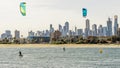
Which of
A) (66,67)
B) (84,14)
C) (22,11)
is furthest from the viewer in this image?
(84,14)

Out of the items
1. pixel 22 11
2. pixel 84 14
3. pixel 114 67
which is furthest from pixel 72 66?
pixel 84 14

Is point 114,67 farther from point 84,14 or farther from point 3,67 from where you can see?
point 84,14

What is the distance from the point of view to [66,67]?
66438mm

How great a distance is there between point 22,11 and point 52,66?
58.0ft

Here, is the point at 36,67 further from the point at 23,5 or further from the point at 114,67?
the point at 23,5

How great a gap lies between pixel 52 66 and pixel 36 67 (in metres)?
2.66

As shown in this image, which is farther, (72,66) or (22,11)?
(22,11)

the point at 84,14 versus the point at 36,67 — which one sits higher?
the point at 84,14

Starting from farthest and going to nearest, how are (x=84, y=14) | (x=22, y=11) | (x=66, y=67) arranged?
(x=84, y=14), (x=22, y=11), (x=66, y=67)

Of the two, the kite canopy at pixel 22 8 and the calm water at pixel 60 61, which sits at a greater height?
the kite canopy at pixel 22 8

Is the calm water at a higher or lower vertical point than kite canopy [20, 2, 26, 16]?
lower

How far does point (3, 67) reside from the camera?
6738 cm

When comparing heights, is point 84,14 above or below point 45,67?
above

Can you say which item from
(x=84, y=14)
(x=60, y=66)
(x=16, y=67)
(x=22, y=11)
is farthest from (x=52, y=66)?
(x=84, y=14)
